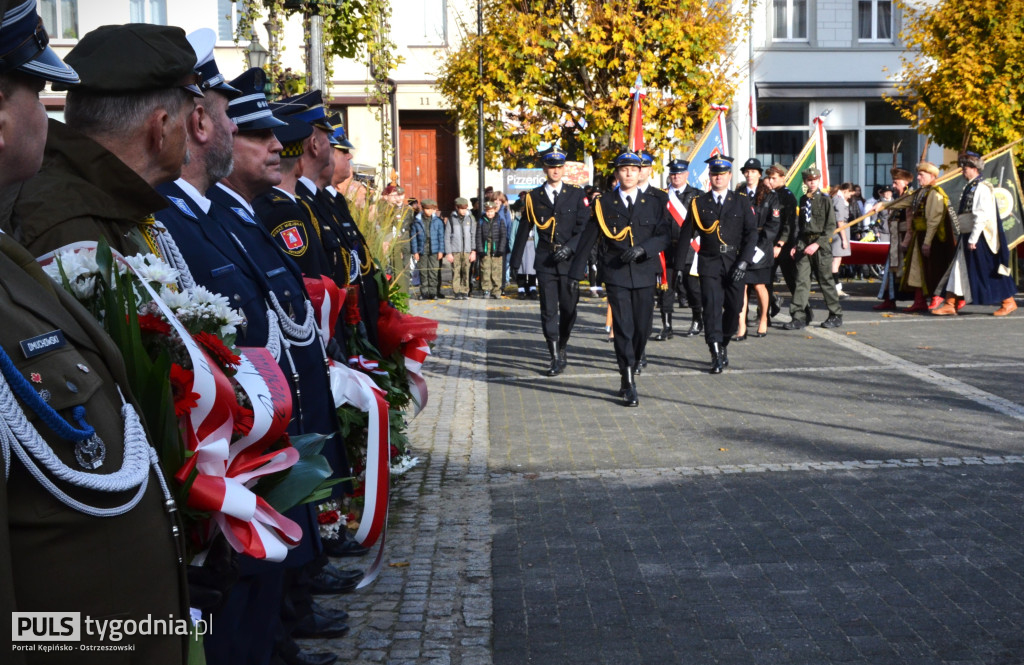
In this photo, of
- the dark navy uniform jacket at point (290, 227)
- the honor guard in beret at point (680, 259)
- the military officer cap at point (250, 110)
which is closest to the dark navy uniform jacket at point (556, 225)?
the honor guard in beret at point (680, 259)

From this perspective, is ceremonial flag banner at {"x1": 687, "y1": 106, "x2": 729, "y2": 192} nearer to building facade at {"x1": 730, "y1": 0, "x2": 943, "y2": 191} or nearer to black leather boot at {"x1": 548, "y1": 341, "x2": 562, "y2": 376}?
black leather boot at {"x1": 548, "y1": 341, "x2": 562, "y2": 376}

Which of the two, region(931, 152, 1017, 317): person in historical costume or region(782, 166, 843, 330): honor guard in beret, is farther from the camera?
region(931, 152, 1017, 317): person in historical costume

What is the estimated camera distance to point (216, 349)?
262 centimetres

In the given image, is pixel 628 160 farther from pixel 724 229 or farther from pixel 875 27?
pixel 875 27

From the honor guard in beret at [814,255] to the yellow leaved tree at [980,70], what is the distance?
828 cm

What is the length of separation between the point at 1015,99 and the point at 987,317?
8817 millimetres

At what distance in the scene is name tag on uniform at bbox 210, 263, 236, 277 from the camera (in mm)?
3654

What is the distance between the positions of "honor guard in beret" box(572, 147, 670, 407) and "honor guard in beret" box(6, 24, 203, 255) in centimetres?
771

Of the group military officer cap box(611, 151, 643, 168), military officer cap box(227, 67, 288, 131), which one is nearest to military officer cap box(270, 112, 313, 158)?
military officer cap box(227, 67, 288, 131)

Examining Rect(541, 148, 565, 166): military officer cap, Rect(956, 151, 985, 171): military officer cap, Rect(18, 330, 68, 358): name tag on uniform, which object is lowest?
Rect(18, 330, 68, 358): name tag on uniform

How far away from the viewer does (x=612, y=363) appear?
1300 centimetres

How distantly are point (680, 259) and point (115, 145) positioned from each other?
10948 mm

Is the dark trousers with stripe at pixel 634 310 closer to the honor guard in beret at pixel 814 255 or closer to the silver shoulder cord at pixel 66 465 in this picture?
the honor guard in beret at pixel 814 255

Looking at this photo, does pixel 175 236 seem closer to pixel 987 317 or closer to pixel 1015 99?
pixel 987 317
